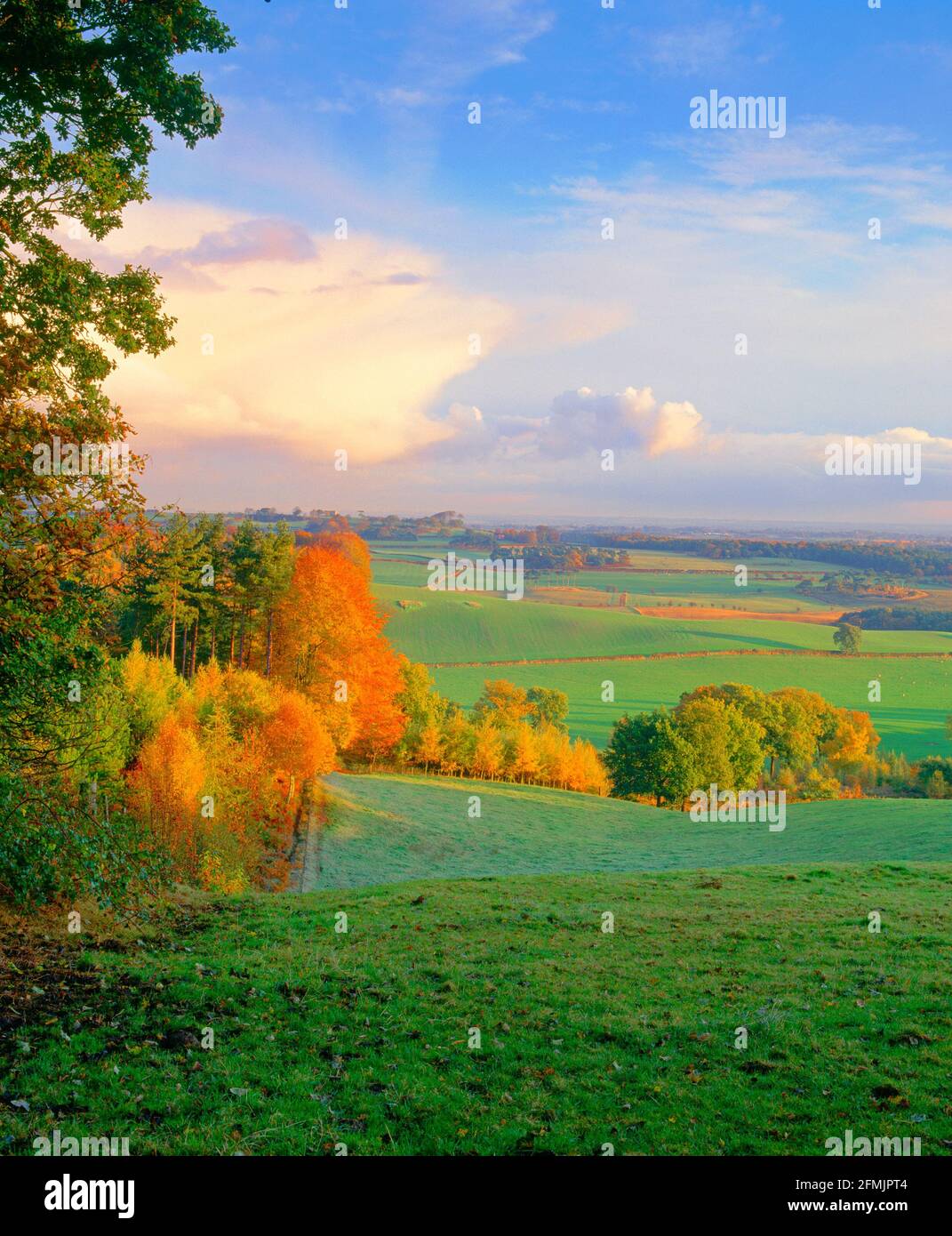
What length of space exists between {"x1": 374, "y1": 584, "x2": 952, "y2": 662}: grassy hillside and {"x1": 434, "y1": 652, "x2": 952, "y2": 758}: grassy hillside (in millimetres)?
7981

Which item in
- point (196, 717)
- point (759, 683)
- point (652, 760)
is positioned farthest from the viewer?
point (759, 683)

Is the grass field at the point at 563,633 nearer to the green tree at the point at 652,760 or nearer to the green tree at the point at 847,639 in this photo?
the green tree at the point at 847,639

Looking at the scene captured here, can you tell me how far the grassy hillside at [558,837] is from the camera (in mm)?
38250

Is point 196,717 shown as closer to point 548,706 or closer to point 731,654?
point 548,706

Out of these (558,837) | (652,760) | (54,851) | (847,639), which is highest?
(54,851)

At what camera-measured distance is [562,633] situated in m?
158

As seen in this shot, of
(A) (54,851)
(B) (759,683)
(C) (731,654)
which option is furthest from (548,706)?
(A) (54,851)

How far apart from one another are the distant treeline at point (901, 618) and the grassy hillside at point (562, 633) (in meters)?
2.99

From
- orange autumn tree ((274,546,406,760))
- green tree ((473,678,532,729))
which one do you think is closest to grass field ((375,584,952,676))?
green tree ((473,678,532,729))

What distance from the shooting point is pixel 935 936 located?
17.7 metres

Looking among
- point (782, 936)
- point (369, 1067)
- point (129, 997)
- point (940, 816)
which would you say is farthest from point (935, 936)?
point (940, 816)

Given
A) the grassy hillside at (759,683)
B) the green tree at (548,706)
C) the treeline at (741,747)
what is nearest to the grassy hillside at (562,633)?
the grassy hillside at (759,683)

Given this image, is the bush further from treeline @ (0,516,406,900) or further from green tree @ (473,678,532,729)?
green tree @ (473,678,532,729)

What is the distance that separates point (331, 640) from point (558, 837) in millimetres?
19760
